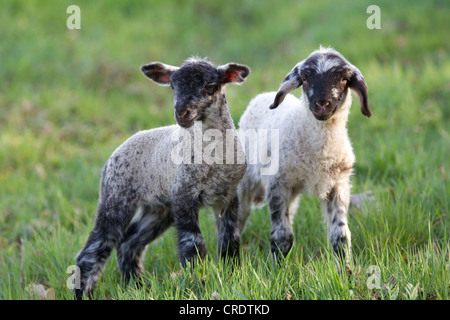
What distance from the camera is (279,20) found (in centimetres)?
1454

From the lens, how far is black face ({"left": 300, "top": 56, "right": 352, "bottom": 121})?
429cm

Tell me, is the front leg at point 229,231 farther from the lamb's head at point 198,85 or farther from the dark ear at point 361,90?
the dark ear at point 361,90

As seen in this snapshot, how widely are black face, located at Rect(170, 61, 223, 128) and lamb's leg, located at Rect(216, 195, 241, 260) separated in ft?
2.86

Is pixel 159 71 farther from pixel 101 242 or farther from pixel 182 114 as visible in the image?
pixel 101 242

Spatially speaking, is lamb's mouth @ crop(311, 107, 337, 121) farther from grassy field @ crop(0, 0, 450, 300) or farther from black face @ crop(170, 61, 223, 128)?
grassy field @ crop(0, 0, 450, 300)

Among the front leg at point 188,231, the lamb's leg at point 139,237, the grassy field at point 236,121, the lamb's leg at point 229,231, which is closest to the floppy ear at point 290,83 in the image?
the lamb's leg at point 229,231

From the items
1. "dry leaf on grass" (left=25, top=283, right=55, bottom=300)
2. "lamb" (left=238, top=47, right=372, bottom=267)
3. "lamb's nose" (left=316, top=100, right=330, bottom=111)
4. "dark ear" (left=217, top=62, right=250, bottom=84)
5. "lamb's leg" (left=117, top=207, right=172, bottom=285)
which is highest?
"dark ear" (left=217, top=62, right=250, bottom=84)

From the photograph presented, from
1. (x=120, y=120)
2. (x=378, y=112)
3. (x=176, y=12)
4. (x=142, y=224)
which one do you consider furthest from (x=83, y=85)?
(x=142, y=224)

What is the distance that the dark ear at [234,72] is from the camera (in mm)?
4293

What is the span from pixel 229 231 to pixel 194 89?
4.19 feet

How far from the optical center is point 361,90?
4359 millimetres

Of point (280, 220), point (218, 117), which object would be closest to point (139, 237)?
point (280, 220)

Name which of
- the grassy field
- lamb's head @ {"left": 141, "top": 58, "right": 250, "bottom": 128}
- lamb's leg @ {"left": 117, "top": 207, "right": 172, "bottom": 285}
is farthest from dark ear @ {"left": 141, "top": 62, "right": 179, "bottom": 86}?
the grassy field
